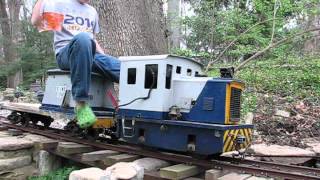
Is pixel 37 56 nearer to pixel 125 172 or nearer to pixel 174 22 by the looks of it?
pixel 174 22

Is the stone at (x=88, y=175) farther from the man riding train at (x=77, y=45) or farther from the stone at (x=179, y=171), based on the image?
the man riding train at (x=77, y=45)

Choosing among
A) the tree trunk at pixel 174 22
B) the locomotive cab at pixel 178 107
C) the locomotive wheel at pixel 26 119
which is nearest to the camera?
the locomotive cab at pixel 178 107

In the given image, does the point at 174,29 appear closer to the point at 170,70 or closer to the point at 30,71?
Answer: the point at 30,71

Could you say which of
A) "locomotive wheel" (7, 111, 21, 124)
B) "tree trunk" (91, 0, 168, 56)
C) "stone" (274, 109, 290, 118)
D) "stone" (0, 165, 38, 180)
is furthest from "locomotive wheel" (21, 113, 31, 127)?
"stone" (274, 109, 290, 118)

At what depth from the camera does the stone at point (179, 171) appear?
3.78 metres

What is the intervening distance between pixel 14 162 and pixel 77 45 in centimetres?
166

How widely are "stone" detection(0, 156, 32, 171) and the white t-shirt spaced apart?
1.41m

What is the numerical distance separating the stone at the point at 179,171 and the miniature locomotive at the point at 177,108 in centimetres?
18

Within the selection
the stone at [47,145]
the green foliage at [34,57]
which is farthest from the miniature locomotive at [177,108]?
the green foliage at [34,57]

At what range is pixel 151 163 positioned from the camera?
13.9 ft

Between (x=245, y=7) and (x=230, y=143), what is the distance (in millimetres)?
15607

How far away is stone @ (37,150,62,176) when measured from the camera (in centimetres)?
505

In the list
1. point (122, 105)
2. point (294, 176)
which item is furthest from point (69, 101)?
point (294, 176)

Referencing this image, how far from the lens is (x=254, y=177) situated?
148 inches
